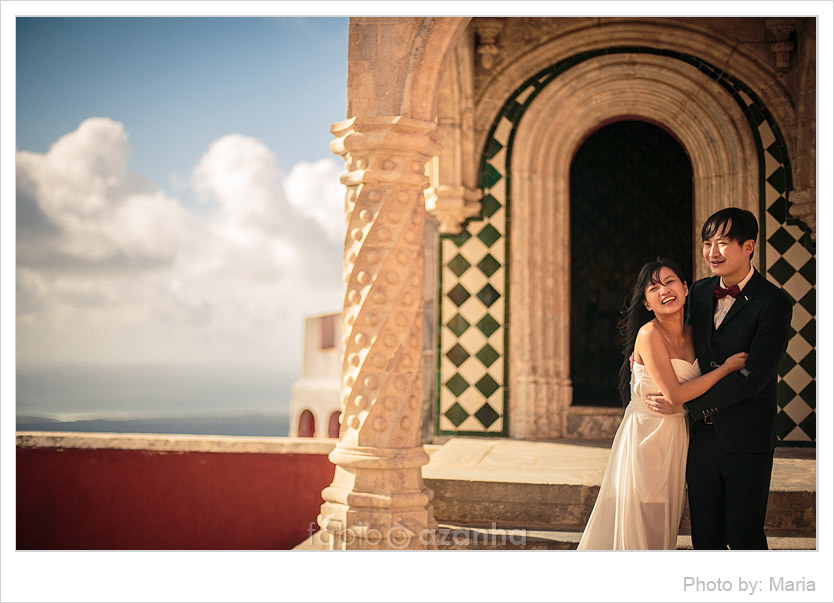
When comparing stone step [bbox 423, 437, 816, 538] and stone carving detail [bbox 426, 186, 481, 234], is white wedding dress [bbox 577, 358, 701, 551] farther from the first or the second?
stone carving detail [bbox 426, 186, 481, 234]

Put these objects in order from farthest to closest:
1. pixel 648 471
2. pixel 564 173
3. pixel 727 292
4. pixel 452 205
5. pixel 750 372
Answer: pixel 564 173 < pixel 452 205 < pixel 648 471 < pixel 727 292 < pixel 750 372

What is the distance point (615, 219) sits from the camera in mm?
9219

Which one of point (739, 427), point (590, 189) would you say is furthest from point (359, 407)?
point (590, 189)

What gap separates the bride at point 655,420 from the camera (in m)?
3.22

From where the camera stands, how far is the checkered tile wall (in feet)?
24.0

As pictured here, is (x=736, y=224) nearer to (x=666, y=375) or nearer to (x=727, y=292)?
(x=727, y=292)

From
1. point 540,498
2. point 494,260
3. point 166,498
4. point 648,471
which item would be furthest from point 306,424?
point 648,471

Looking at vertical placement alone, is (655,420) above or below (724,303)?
below

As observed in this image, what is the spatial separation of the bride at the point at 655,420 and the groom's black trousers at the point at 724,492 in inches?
4.1

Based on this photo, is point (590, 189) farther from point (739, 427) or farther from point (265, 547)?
point (739, 427)

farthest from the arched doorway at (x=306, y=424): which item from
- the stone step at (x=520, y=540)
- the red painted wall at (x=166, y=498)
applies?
the stone step at (x=520, y=540)

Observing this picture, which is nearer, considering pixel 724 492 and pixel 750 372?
pixel 750 372

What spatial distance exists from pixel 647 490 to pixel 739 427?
466mm

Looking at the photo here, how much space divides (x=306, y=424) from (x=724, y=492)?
1604 cm
